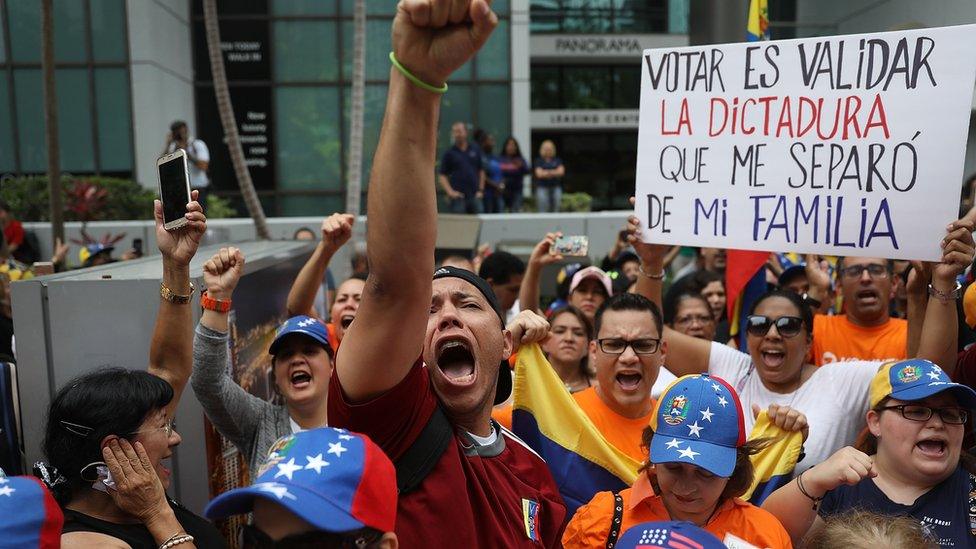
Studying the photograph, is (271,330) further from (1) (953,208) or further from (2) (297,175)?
(2) (297,175)

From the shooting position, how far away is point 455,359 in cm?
212

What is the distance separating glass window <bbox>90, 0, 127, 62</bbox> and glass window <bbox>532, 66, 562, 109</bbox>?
40.8 feet

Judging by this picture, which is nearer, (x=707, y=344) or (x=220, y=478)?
(x=220, y=478)

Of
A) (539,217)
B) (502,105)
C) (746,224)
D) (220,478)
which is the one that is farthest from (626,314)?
(502,105)

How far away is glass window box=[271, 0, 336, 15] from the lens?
18.3 meters

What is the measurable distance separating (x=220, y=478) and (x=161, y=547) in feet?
4.35

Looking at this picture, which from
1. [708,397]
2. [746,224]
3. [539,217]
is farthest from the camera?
[539,217]

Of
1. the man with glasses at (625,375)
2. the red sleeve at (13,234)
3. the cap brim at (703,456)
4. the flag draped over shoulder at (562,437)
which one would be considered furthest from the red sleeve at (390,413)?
the red sleeve at (13,234)

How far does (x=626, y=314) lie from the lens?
3.49 meters

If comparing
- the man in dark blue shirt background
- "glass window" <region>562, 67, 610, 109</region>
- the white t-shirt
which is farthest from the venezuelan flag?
"glass window" <region>562, 67, 610, 109</region>

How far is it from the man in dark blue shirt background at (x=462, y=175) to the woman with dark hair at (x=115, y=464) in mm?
11193

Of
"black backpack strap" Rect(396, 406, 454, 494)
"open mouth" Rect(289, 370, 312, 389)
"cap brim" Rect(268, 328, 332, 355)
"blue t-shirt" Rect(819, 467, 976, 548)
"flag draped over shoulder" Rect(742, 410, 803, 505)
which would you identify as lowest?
"blue t-shirt" Rect(819, 467, 976, 548)

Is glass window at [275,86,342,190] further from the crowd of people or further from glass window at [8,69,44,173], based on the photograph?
the crowd of people

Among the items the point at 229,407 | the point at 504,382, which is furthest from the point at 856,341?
the point at 229,407
